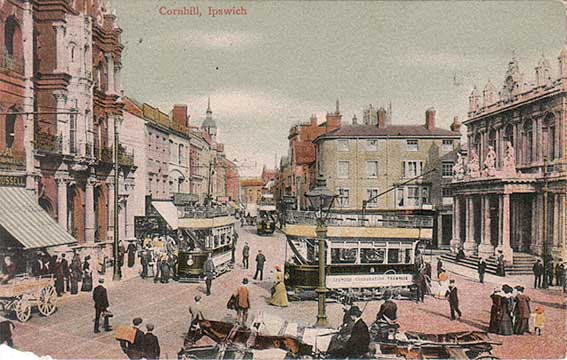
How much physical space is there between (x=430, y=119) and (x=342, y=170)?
3.17ft

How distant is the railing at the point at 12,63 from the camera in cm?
515

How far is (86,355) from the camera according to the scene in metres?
4.96

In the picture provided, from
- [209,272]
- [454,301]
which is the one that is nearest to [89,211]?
[209,272]

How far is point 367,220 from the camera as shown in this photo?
5.39m

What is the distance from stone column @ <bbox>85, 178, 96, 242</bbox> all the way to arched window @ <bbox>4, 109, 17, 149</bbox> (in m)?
0.78

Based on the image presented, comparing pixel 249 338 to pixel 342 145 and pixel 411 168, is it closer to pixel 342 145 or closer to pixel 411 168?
pixel 342 145

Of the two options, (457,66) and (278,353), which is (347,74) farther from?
(278,353)

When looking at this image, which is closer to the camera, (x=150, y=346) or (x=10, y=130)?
(x=150, y=346)

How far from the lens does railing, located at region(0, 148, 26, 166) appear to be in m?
5.16

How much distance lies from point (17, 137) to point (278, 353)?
3176 mm

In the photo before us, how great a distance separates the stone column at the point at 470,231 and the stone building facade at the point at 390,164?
183 millimetres

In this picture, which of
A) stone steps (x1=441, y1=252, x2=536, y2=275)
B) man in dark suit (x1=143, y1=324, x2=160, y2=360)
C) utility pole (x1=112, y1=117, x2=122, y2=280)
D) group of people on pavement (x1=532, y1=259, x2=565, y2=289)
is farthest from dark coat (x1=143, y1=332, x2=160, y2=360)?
group of people on pavement (x1=532, y1=259, x2=565, y2=289)

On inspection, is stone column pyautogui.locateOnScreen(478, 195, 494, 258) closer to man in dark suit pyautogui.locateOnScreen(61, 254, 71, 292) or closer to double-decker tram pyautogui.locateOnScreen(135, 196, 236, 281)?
double-decker tram pyautogui.locateOnScreen(135, 196, 236, 281)

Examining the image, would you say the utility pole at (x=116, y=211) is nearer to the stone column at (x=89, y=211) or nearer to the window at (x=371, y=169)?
the stone column at (x=89, y=211)
